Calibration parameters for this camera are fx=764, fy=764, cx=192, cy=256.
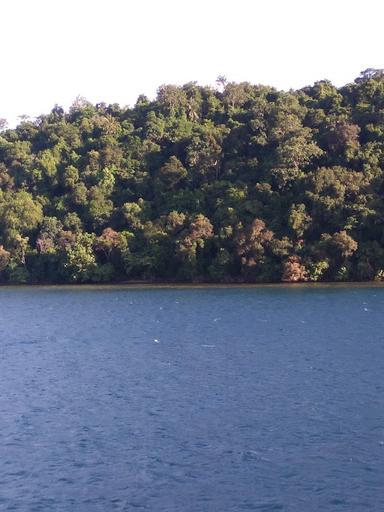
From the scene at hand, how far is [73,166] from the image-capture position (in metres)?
97.5

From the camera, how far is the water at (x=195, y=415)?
20.2 metres

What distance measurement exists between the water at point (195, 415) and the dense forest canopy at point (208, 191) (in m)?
27.3

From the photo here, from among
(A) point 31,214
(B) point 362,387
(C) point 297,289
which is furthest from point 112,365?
(A) point 31,214

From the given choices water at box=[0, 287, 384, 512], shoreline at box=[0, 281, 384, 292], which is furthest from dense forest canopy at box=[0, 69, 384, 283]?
water at box=[0, 287, 384, 512]

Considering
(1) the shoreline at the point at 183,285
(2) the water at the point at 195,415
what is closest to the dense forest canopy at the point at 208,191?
(1) the shoreline at the point at 183,285

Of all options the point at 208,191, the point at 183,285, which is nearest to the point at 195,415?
the point at 183,285

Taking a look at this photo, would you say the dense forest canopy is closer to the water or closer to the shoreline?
the shoreline

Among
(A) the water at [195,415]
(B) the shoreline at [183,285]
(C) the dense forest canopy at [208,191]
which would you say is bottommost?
(A) the water at [195,415]

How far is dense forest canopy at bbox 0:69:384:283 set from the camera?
259ft

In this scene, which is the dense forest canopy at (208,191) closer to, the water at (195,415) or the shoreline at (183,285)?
the shoreline at (183,285)

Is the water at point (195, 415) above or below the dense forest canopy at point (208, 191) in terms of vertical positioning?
below

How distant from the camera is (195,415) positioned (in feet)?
89.4

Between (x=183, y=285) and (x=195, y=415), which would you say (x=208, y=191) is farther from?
(x=195, y=415)

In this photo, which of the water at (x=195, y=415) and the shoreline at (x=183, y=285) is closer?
the water at (x=195, y=415)
